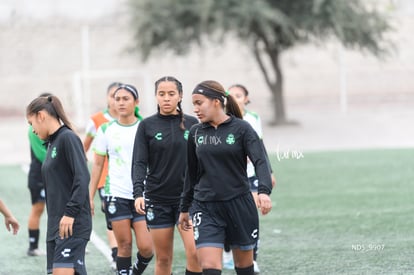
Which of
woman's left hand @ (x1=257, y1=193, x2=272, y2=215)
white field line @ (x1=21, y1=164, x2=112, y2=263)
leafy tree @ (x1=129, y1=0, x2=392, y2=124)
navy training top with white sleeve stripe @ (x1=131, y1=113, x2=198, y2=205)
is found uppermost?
leafy tree @ (x1=129, y1=0, x2=392, y2=124)

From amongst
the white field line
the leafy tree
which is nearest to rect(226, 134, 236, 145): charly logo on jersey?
the white field line

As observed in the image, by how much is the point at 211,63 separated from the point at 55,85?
5.95 meters

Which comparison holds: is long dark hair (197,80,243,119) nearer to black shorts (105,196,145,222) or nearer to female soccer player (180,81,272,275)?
female soccer player (180,81,272,275)

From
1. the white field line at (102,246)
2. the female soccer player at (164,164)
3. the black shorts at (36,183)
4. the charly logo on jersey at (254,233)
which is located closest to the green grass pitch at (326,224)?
the white field line at (102,246)

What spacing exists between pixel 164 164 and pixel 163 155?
0.08m

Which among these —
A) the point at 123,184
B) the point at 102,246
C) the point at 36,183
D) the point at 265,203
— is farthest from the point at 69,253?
the point at 102,246

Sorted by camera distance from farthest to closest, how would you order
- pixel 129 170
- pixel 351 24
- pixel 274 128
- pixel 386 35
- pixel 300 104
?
1. pixel 300 104
2. pixel 386 35
3. pixel 274 128
4. pixel 351 24
5. pixel 129 170

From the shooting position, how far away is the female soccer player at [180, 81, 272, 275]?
686 cm

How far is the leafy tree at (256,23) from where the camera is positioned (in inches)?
1023

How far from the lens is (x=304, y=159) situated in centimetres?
2148

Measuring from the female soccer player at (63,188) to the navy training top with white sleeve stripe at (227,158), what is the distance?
0.93 meters

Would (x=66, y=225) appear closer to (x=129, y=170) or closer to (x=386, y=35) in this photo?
(x=129, y=170)

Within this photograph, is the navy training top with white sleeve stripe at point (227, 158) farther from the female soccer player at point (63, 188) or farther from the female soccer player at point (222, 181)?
the female soccer player at point (63, 188)

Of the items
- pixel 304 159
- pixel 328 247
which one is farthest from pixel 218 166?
pixel 304 159
